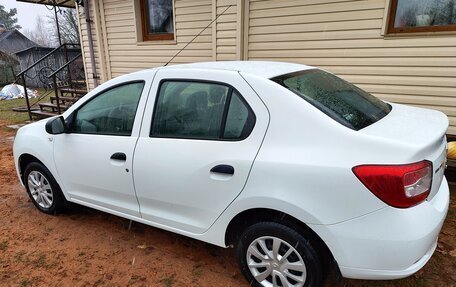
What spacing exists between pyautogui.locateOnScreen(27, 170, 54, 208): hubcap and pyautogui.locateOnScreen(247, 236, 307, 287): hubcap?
7.80 feet

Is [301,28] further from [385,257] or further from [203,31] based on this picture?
[385,257]

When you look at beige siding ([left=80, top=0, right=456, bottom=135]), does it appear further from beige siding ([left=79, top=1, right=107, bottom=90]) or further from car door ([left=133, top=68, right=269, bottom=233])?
car door ([left=133, top=68, right=269, bottom=233])

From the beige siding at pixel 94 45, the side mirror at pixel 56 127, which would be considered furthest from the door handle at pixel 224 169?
the beige siding at pixel 94 45

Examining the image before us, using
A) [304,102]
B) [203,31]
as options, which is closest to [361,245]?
[304,102]

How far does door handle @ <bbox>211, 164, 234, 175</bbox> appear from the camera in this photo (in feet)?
6.81

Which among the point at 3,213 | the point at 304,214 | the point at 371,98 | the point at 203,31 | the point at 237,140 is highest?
the point at 203,31

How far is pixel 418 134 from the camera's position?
1885mm

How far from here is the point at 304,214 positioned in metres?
1.87

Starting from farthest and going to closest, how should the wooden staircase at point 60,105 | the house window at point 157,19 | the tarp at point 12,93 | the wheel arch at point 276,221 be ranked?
the tarp at point 12,93, the wooden staircase at point 60,105, the house window at point 157,19, the wheel arch at point 276,221

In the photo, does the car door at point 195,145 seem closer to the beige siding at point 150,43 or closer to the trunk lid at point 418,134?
the trunk lid at point 418,134

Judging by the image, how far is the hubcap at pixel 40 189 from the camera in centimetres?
343

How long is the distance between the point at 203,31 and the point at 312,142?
4725 millimetres

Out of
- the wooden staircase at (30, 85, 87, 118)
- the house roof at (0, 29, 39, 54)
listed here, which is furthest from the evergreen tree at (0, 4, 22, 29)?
the wooden staircase at (30, 85, 87, 118)

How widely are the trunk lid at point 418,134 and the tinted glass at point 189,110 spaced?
952 mm
